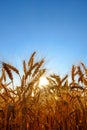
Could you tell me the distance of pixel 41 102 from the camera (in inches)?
143

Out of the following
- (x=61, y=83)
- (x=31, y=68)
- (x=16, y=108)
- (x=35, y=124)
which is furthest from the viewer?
(x=61, y=83)

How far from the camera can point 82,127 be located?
3539mm

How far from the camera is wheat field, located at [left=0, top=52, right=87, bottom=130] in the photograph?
9.68 feet

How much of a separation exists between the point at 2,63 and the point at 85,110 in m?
1.45

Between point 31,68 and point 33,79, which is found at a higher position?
point 31,68

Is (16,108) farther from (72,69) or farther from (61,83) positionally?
(72,69)

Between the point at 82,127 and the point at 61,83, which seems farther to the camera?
the point at 61,83

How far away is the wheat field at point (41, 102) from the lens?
9.68 ft

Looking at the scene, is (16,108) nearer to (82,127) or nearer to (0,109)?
(0,109)

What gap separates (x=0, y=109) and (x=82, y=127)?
131 cm

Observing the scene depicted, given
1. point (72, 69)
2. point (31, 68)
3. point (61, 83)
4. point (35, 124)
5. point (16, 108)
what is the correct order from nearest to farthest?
point (16, 108), point (31, 68), point (35, 124), point (61, 83), point (72, 69)

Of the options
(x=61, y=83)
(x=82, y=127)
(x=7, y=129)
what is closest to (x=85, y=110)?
(x=82, y=127)

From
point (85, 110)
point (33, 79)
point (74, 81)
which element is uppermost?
point (74, 81)

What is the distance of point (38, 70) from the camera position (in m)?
3.23
